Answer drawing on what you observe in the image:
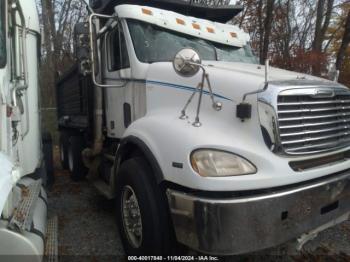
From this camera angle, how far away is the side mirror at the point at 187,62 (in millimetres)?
3357

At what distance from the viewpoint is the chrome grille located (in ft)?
10.3

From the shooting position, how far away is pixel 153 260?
3449 millimetres

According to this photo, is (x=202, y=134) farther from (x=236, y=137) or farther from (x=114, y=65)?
(x=114, y=65)

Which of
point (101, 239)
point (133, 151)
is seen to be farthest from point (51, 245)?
point (133, 151)

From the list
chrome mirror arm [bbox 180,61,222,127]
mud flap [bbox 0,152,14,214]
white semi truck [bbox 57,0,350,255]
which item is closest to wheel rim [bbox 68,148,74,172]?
white semi truck [bbox 57,0,350,255]

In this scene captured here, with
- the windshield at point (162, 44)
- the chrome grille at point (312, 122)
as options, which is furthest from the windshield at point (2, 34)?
the chrome grille at point (312, 122)

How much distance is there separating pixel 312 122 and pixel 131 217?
190 centimetres

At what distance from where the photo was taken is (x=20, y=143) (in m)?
3.75

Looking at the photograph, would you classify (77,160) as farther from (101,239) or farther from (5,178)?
(5,178)

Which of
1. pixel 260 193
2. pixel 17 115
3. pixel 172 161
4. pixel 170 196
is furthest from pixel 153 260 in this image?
pixel 17 115

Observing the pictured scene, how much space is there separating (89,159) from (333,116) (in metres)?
3.62

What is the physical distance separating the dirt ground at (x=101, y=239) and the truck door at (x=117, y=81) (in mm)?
1139

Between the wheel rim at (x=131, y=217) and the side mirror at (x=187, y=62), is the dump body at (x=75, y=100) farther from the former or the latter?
the side mirror at (x=187, y=62)

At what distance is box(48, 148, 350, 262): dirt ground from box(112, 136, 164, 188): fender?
74 centimetres
